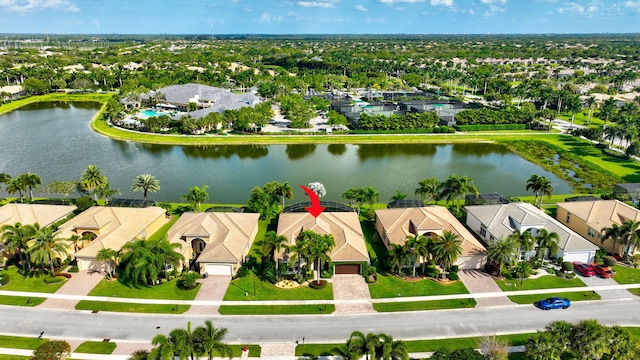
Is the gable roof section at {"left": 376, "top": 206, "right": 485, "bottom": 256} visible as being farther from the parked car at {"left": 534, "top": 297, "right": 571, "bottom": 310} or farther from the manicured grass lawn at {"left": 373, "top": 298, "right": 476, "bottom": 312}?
the parked car at {"left": 534, "top": 297, "right": 571, "bottom": 310}

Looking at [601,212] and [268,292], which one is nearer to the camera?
[268,292]

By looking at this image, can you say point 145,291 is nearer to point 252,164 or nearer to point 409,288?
point 409,288

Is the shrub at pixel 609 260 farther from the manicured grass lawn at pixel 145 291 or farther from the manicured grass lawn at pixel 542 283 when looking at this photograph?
the manicured grass lawn at pixel 145 291

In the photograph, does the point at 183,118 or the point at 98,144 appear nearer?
the point at 98,144

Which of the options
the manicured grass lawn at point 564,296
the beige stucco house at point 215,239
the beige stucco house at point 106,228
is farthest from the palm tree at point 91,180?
the manicured grass lawn at point 564,296

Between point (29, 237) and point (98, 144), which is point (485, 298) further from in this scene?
point (98, 144)

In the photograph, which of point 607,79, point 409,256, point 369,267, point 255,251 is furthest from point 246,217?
point 607,79

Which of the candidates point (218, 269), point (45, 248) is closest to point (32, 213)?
point (45, 248)

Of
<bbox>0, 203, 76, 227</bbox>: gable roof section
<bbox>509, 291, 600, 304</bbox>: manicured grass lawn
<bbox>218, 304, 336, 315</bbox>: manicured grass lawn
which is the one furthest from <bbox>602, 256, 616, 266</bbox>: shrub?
<bbox>0, 203, 76, 227</bbox>: gable roof section
